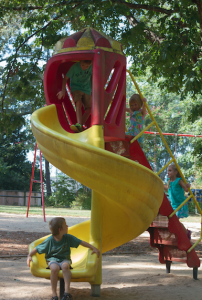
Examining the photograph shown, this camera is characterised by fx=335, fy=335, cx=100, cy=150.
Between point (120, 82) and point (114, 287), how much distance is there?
8.16 ft

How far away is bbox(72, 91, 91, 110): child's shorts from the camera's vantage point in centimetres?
407

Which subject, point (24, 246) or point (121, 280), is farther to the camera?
point (24, 246)

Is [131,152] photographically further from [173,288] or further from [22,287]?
[22,287]

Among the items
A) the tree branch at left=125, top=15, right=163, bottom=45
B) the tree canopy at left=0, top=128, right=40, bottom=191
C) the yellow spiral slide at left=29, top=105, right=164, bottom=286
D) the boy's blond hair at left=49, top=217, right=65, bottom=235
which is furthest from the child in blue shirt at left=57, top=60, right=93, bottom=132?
the tree canopy at left=0, top=128, right=40, bottom=191

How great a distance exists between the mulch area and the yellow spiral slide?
9.69 ft

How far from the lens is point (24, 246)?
23.3ft

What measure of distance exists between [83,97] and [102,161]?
139 centimetres

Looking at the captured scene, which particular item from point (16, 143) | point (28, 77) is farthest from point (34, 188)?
point (28, 77)

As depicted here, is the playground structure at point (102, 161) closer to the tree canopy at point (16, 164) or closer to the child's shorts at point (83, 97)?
the child's shorts at point (83, 97)

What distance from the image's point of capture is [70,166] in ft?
10.4

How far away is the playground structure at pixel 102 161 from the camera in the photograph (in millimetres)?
3088

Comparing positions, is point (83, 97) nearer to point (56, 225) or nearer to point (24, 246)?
point (56, 225)

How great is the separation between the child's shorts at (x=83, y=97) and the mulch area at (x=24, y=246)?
3399 mm

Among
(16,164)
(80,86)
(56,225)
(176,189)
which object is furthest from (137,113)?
(16,164)
